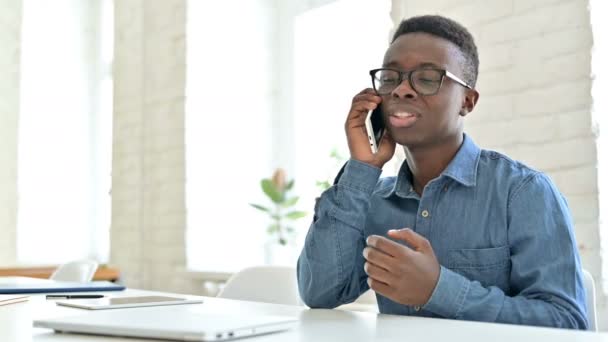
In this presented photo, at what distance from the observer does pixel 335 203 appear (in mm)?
1280

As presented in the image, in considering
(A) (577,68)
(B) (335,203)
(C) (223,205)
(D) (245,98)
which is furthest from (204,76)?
(B) (335,203)

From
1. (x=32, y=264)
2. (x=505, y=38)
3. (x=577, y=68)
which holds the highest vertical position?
(x=505, y=38)

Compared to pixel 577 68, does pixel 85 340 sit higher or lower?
lower

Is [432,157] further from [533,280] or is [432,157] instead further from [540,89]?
[540,89]

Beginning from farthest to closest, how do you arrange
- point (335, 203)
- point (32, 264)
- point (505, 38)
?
point (32, 264)
point (505, 38)
point (335, 203)

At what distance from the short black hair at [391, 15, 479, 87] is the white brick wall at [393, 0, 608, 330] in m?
0.55

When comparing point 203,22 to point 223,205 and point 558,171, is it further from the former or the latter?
point 558,171

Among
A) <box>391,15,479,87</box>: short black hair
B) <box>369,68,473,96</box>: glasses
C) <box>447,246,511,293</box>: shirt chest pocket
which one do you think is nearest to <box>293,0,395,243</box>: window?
<box>391,15,479,87</box>: short black hair

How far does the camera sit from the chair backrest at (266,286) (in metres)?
1.60

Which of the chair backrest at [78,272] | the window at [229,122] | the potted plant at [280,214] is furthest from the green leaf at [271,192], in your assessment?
the chair backrest at [78,272]

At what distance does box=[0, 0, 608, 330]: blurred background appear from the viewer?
301cm

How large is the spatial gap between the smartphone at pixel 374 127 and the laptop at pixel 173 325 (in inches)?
21.3

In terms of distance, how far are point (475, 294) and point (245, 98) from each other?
244 cm

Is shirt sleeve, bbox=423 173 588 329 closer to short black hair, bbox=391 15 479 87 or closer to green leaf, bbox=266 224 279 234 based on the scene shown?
short black hair, bbox=391 15 479 87
